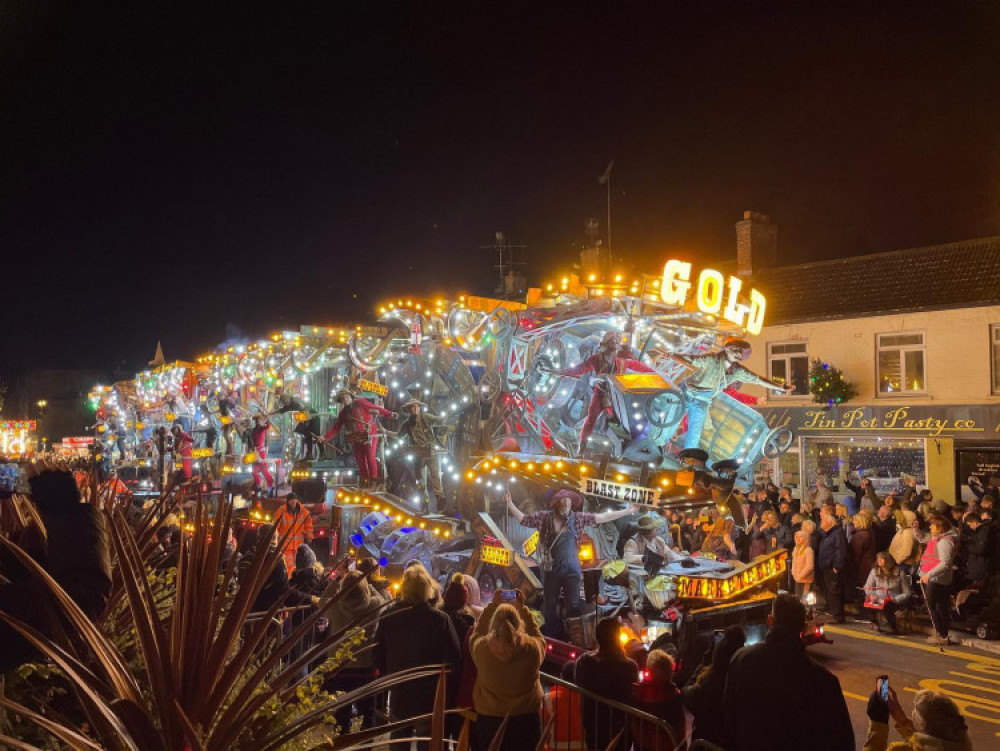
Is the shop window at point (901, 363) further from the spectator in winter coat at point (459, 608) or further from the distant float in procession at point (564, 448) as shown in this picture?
the spectator in winter coat at point (459, 608)

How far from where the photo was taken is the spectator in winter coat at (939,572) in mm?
10750

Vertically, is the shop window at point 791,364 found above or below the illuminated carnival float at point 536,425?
above

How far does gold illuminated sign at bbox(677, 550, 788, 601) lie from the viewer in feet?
26.7

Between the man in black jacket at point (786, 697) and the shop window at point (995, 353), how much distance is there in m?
19.0

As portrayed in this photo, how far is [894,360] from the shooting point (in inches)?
862

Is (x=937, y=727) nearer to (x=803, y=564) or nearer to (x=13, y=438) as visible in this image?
(x=803, y=564)

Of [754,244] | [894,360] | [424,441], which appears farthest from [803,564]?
[754,244]

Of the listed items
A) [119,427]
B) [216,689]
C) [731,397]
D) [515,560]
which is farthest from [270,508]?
[119,427]

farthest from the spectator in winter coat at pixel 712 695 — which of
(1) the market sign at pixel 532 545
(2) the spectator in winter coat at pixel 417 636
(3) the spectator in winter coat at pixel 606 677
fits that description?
(1) the market sign at pixel 532 545

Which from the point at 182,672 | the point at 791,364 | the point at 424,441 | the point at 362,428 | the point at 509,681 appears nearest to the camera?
the point at 182,672

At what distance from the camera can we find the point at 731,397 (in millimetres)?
11859

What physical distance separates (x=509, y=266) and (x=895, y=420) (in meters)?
14.2

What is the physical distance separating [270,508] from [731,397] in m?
8.62

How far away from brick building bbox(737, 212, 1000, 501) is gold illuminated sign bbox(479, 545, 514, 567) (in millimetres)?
15511
